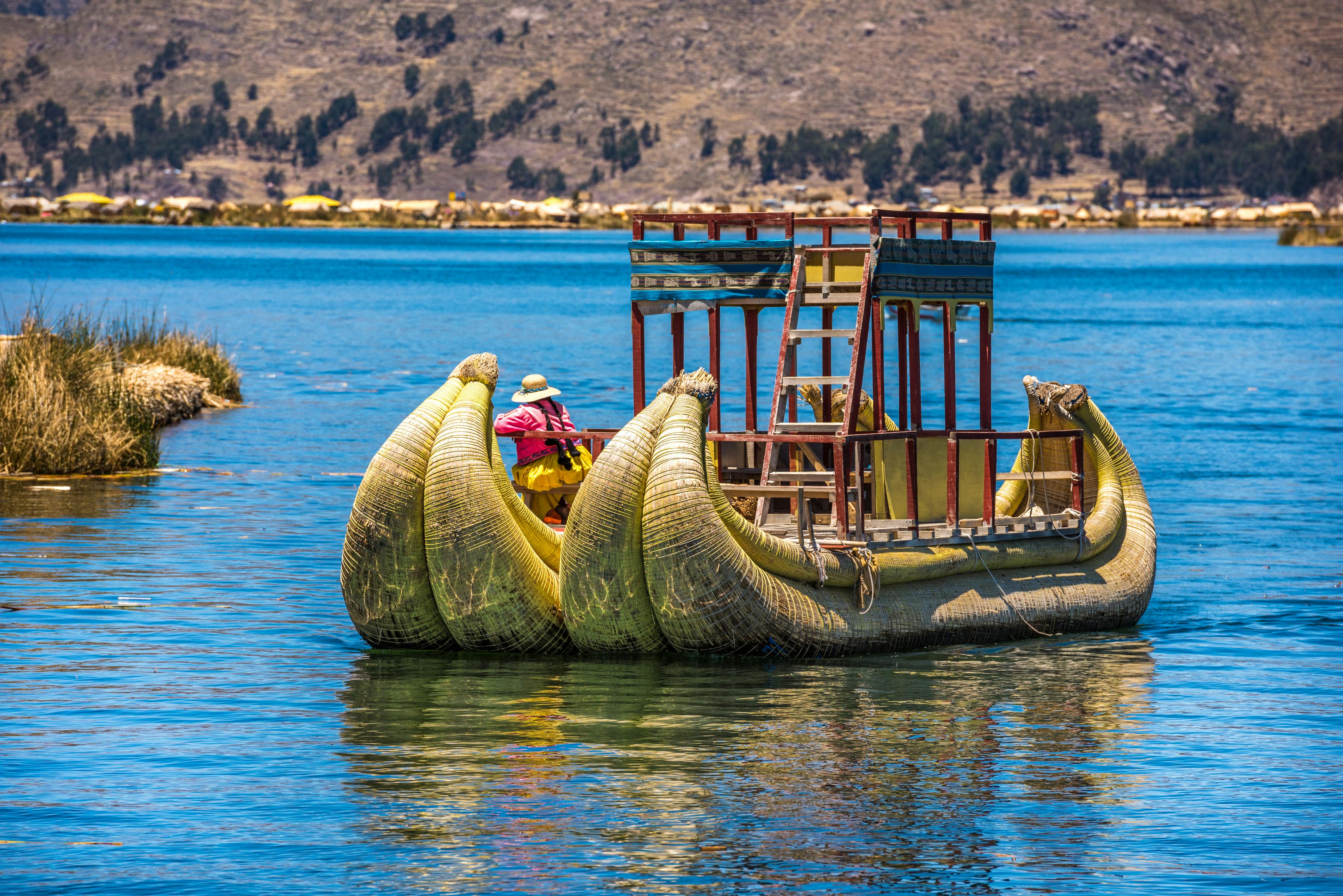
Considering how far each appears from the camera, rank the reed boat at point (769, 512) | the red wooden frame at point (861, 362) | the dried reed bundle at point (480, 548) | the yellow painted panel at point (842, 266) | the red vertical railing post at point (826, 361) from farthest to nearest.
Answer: the red vertical railing post at point (826, 361)
the yellow painted panel at point (842, 266)
the red wooden frame at point (861, 362)
the dried reed bundle at point (480, 548)
the reed boat at point (769, 512)

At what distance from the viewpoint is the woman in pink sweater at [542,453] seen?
15336 mm

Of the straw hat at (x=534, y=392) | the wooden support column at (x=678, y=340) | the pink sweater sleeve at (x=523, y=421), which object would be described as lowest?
the pink sweater sleeve at (x=523, y=421)

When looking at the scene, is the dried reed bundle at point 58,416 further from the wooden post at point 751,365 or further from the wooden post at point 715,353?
the wooden post at point 751,365

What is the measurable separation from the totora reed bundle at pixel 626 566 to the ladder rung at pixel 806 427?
55.8 inches

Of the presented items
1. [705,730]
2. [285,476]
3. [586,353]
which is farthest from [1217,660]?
[586,353]

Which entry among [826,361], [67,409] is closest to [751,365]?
[826,361]

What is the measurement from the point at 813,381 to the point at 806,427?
72cm

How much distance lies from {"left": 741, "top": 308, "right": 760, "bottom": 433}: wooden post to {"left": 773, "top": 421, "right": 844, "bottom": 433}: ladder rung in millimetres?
239

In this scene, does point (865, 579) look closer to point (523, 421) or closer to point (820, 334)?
point (820, 334)

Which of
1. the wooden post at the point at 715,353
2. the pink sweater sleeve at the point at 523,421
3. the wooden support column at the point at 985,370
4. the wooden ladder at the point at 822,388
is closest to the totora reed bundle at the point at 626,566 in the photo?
the wooden ladder at the point at 822,388

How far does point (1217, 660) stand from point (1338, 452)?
1763 centimetres

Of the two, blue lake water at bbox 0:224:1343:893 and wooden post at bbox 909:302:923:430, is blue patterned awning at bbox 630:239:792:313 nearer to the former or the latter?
wooden post at bbox 909:302:923:430

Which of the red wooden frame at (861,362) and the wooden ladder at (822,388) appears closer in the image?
the wooden ladder at (822,388)

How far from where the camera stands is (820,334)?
1494 centimetres
